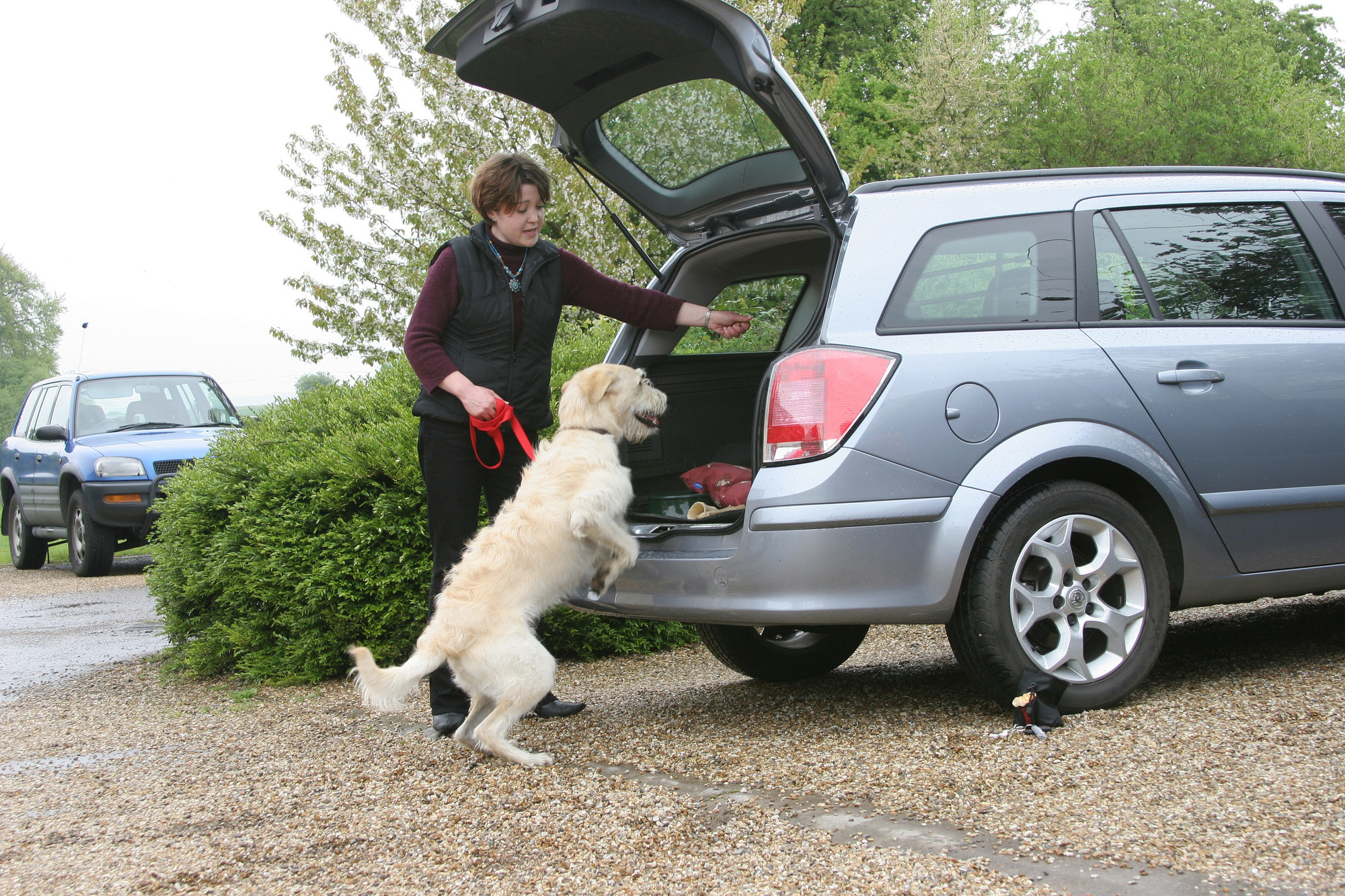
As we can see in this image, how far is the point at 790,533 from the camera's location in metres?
3.42

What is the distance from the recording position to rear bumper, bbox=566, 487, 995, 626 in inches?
134

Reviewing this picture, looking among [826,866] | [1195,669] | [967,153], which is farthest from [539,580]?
[967,153]

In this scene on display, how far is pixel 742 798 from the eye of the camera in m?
3.20

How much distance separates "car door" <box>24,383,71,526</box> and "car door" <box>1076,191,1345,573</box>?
11802 millimetres

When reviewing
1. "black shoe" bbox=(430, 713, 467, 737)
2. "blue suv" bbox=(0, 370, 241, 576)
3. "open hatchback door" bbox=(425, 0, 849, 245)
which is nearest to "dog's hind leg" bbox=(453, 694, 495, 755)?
"black shoe" bbox=(430, 713, 467, 737)

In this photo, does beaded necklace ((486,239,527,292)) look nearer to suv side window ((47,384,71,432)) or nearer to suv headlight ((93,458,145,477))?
suv headlight ((93,458,145,477))

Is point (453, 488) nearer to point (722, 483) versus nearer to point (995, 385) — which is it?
point (722, 483)

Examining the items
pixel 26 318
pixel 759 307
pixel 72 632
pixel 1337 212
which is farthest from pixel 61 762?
pixel 26 318

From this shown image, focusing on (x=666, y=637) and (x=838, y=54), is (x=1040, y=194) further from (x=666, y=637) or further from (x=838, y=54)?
(x=838, y=54)

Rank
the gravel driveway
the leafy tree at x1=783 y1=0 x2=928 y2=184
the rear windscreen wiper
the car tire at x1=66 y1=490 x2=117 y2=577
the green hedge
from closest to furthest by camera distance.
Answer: the gravel driveway, the green hedge, the car tire at x1=66 y1=490 x2=117 y2=577, the rear windscreen wiper, the leafy tree at x1=783 y1=0 x2=928 y2=184

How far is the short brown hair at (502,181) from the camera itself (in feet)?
13.5

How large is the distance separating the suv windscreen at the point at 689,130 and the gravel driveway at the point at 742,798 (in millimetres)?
2265

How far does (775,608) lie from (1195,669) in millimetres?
2258

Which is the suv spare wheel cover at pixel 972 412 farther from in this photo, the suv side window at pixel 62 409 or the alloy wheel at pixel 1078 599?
the suv side window at pixel 62 409
